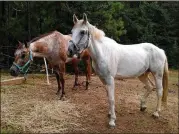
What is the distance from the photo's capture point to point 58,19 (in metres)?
13.8

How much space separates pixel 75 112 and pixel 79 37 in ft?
5.70

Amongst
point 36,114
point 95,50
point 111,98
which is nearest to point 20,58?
point 36,114

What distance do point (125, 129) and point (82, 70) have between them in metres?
7.91

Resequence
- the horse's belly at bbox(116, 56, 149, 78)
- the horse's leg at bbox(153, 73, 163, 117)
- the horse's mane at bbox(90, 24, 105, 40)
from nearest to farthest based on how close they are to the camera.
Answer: the horse's mane at bbox(90, 24, 105, 40) < the horse's belly at bbox(116, 56, 149, 78) < the horse's leg at bbox(153, 73, 163, 117)

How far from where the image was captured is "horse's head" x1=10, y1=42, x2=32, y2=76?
7.26 metres

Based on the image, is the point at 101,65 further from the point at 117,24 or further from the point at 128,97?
the point at 117,24

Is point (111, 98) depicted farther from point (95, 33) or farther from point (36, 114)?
point (36, 114)

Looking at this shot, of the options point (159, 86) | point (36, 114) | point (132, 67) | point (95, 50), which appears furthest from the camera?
point (159, 86)

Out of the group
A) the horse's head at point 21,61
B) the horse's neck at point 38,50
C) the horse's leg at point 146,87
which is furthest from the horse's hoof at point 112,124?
the horse's neck at point 38,50

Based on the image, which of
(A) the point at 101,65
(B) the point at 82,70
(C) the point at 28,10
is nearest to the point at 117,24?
(B) the point at 82,70

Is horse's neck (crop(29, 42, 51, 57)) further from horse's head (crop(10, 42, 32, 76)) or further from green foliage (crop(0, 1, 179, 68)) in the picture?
green foliage (crop(0, 1, 179, 68))

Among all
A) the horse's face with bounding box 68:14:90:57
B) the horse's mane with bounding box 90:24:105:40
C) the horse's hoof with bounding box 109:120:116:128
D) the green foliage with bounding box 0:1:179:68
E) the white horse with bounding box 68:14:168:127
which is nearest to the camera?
the horse's face with bounding box 68:14:90:57

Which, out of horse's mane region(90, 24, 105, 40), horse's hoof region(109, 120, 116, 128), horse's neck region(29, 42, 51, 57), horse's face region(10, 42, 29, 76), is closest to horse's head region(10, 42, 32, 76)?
horse's face region(10, 42, 29, 76)

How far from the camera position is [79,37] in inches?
229
